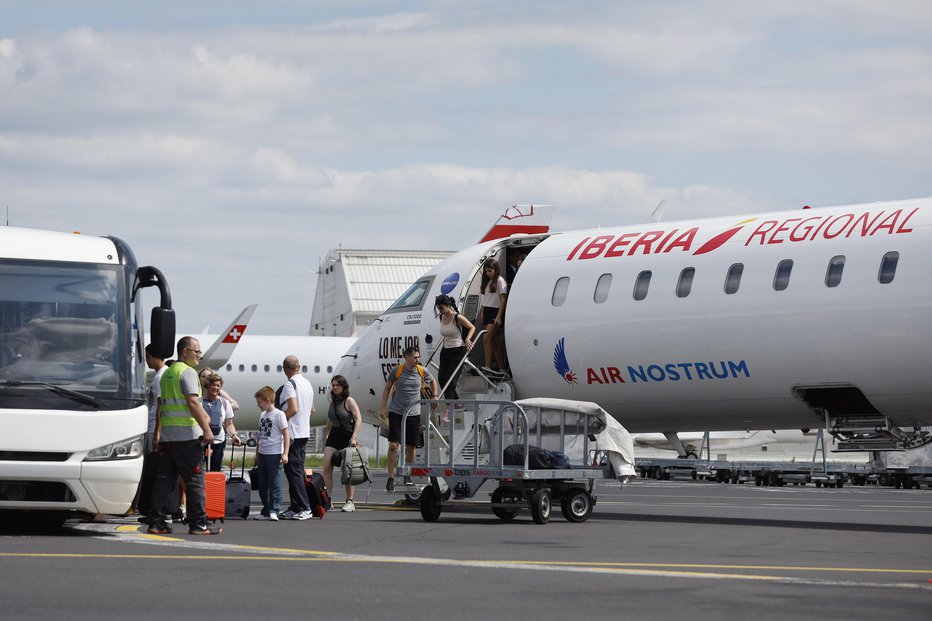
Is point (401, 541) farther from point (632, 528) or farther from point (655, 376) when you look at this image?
point (655, 376)

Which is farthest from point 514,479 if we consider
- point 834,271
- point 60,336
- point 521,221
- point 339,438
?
point 521,221

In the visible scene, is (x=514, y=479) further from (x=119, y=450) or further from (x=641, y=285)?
(x=119, y=450)

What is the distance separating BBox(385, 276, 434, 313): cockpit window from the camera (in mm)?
22172

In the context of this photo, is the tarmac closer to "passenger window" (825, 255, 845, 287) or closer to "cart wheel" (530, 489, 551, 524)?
"cart wheel" (530, 489, 551, 524)

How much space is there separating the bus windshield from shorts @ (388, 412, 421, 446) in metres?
5.31

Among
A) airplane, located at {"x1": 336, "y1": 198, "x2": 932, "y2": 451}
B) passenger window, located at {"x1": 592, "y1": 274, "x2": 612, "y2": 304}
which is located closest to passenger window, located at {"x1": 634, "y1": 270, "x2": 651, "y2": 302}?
airplane, located at {"x1": 336, "y1": 198, "x2": 932, "y2": 451}

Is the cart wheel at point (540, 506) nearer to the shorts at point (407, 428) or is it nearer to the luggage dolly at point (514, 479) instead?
the luggage dolly at point (514, 479)

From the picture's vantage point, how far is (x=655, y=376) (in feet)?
61.1

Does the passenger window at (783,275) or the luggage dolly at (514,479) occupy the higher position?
the passenger window at (783,275)

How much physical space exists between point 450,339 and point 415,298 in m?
2.50

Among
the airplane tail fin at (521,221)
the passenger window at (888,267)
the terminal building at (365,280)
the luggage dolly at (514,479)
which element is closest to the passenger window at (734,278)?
the passenger window at (888,267)

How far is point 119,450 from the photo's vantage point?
13281mm

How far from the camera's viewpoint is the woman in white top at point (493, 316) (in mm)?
20641

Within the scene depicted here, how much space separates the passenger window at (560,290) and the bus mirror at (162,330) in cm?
716
